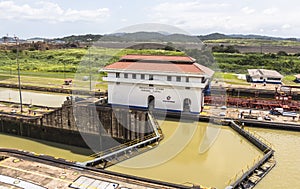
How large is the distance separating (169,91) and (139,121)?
16.1 feet

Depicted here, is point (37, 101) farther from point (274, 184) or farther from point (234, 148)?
point (274, 184)

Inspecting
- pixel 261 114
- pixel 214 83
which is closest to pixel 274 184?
pixel 261 114

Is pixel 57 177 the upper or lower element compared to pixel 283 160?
upper

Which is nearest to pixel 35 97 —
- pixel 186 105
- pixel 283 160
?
pixel 186 105

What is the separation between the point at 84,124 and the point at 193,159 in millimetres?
9395

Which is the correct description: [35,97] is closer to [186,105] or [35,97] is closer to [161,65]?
[161,65]

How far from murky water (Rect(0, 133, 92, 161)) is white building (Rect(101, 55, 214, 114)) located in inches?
268

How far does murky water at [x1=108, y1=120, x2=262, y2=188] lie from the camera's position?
48.2ft

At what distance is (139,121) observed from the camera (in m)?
20.4

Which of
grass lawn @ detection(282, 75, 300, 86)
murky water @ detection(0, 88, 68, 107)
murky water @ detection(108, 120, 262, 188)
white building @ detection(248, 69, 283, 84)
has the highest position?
white building @ detection(248, 69, 283, 84)

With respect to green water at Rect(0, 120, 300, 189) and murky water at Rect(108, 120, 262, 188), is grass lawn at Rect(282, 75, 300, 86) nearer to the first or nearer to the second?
green water at Rect(0, 120, 300, 189)

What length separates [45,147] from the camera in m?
21.0

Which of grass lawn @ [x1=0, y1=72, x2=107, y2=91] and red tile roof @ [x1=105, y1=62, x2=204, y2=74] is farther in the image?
grass lawn @ [x1=0, y1=72, x2=107, y2=91]

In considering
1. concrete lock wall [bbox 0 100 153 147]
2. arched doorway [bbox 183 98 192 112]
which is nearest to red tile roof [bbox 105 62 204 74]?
arched doorway [bbox 183 98 192 112]
